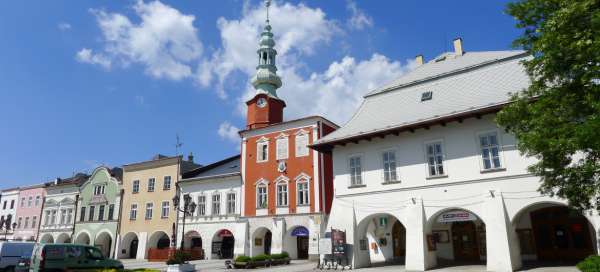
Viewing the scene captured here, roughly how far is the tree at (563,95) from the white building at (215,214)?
77.0ft

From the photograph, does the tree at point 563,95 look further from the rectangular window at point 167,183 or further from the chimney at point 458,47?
the rectangular window at point 167,183

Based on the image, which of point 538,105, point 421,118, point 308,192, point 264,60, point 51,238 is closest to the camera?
point 538,105

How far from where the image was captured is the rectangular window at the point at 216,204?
1339 inches

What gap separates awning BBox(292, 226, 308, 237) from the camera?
28.6 m

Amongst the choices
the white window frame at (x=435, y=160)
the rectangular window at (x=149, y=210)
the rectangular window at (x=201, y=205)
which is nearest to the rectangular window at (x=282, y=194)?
the rectangular window at (x=201, y=205)

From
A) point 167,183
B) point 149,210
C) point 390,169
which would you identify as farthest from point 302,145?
point 149,210

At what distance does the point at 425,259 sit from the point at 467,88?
348 inches

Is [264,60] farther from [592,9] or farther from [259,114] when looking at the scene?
[592,9]

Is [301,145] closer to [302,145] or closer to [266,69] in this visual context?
[302,145]

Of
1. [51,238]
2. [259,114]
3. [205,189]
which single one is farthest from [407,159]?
[51,238]

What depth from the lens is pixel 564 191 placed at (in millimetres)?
11375

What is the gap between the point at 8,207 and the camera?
174ft

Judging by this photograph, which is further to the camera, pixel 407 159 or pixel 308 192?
pixel 308 192

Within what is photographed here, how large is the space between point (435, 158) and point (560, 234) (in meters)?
7.15
